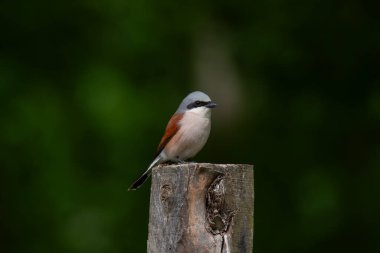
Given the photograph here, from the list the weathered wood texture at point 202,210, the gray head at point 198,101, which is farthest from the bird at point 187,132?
the weathered wood texture at point 202,210

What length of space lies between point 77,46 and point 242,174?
1004 cm

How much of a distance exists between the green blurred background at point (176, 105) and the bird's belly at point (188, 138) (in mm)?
5560

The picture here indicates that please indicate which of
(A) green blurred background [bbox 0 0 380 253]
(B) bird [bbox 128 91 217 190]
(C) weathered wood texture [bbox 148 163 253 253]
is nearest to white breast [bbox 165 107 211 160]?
(B) bird [bbox 128 91 217 190]

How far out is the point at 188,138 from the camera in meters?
7.10

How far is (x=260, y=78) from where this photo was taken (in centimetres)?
1407

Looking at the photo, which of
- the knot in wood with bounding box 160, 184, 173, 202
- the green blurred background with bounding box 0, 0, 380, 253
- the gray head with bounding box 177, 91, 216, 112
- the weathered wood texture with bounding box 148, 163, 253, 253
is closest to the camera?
the weathered wood texture with bounding box 148, 163, 253, 253

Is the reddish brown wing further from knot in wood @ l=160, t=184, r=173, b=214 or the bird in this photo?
knot in wood @ l=160, t=184, r=173, b=214

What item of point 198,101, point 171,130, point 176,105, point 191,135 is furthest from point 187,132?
point 176,105

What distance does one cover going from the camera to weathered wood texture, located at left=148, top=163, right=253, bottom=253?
429 centimetres

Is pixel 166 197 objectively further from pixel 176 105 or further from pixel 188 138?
pixel 176 105

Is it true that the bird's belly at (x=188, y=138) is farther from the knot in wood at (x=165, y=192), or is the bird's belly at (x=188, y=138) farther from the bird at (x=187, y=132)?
the knot in wood at (x=165, y=192)

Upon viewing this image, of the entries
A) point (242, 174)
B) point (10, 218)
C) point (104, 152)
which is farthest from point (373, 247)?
point (242, 174)

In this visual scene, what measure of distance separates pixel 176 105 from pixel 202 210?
8934mm

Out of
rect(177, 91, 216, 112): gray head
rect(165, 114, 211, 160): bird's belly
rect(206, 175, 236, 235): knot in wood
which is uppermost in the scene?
rect(177, 91, 216, 112): gray head
